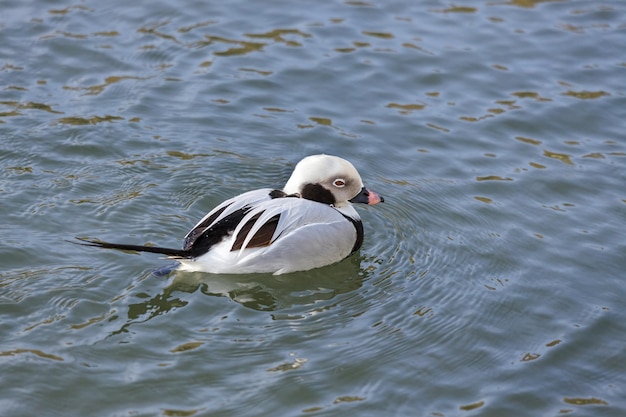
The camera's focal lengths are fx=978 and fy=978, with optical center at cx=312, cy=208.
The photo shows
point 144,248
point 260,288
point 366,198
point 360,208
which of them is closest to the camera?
point 144,248

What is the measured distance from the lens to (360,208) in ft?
29.2

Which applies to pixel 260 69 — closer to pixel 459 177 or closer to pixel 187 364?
pixel 459 177

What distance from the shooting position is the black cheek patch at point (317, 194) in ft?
26.5

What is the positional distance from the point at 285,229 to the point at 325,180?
2.21 feet

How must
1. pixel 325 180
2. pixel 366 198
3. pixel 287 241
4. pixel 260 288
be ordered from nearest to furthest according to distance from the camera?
pixel 260 288 < pixel 287 241 < pixel 325 180 < pixel 366 198

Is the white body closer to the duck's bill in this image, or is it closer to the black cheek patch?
the black cheek patch

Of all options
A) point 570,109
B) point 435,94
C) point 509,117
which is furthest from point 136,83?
point 570,109

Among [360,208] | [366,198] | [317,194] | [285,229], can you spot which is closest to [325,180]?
[317,194]

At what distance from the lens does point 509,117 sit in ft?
33.5

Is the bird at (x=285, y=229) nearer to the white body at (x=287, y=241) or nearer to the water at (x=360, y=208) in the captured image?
the white body at (x=287, y=241)

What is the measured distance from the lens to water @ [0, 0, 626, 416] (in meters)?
6.27

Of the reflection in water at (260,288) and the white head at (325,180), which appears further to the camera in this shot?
the white head at (325,180)

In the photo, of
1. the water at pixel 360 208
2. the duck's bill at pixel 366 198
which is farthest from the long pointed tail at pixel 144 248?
the duck's bill at pixel 366 198

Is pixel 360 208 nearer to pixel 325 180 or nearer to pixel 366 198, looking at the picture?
pixel 366 198
